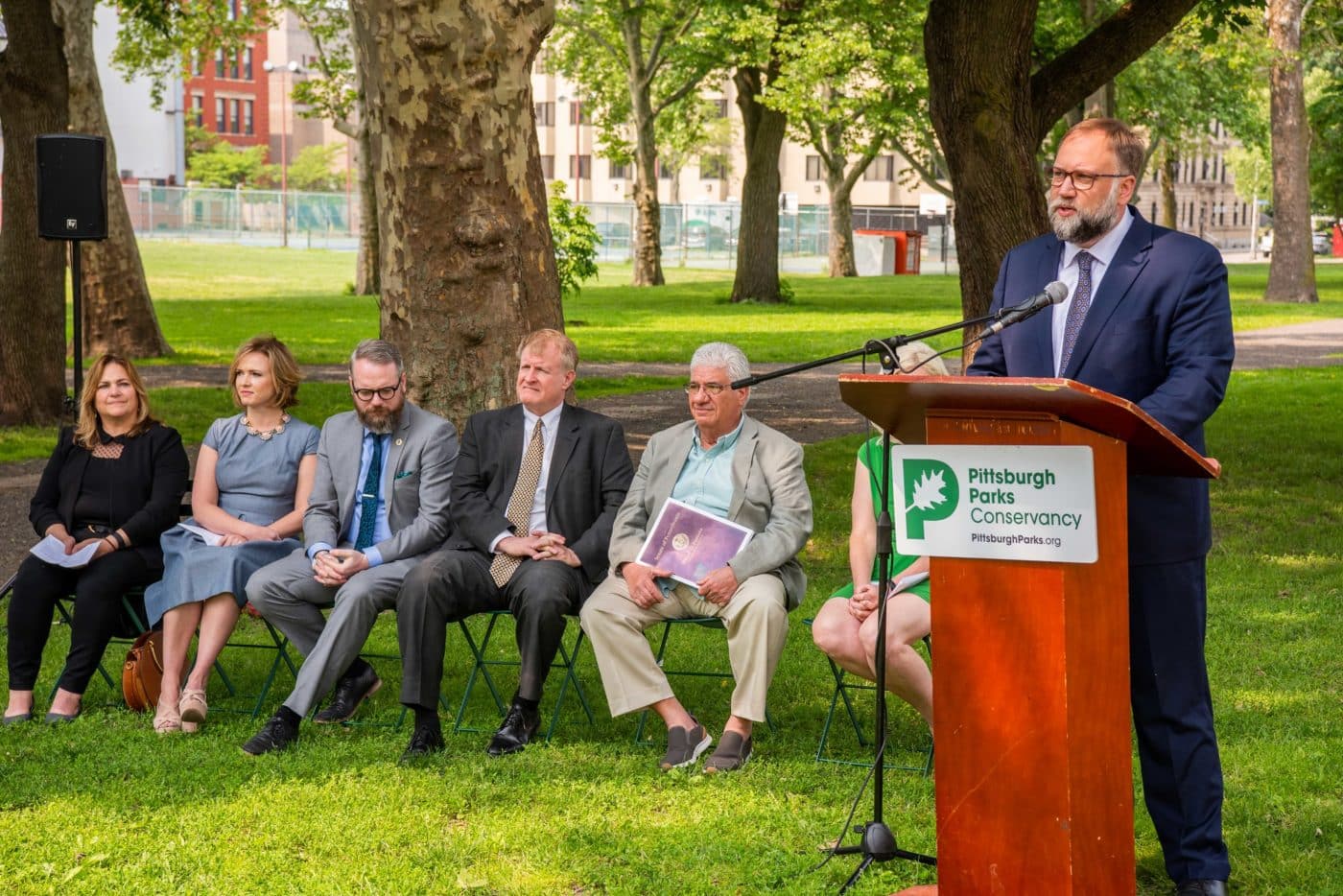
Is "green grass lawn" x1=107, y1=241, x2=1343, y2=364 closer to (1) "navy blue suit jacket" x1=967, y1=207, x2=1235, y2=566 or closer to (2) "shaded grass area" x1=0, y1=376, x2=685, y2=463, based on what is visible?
(2) "shaded grass area" x1=0, y1=376, x2=685, y2=463

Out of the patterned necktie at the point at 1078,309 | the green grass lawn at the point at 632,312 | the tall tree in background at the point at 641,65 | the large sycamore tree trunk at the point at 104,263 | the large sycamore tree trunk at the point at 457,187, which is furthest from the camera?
the tall tree in background at the point at 641,65

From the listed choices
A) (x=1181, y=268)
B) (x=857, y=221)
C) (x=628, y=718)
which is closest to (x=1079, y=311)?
(x=1181, y=268)

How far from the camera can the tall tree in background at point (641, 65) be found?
35.9 m

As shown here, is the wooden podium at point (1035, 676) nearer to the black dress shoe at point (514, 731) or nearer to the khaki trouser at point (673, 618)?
the khaki trouser at point (673, 618)

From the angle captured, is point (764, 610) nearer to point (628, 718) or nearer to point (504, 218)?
point (628, 718)

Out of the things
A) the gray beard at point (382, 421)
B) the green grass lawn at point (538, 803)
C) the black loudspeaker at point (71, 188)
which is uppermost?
the black loudspeaker at point (71, 188)

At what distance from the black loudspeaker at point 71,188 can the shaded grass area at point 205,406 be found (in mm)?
2601

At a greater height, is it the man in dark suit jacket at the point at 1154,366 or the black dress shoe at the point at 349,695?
the man in dark suit jacket at the point at 1154,366

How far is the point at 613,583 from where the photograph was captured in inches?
251

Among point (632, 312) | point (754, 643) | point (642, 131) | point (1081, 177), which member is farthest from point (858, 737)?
point (642, 131)

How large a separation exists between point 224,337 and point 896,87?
16450 mm

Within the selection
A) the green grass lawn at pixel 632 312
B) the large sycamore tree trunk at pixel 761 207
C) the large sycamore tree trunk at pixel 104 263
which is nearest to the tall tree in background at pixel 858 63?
the large sycamore tree trunk at pixel 761 207

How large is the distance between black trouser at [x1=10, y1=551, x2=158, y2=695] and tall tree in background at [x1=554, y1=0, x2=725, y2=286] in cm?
2717

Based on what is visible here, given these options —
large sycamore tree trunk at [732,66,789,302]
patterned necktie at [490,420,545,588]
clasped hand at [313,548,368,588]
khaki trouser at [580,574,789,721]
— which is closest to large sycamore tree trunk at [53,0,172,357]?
clasped hand at [313,548,368,588]
